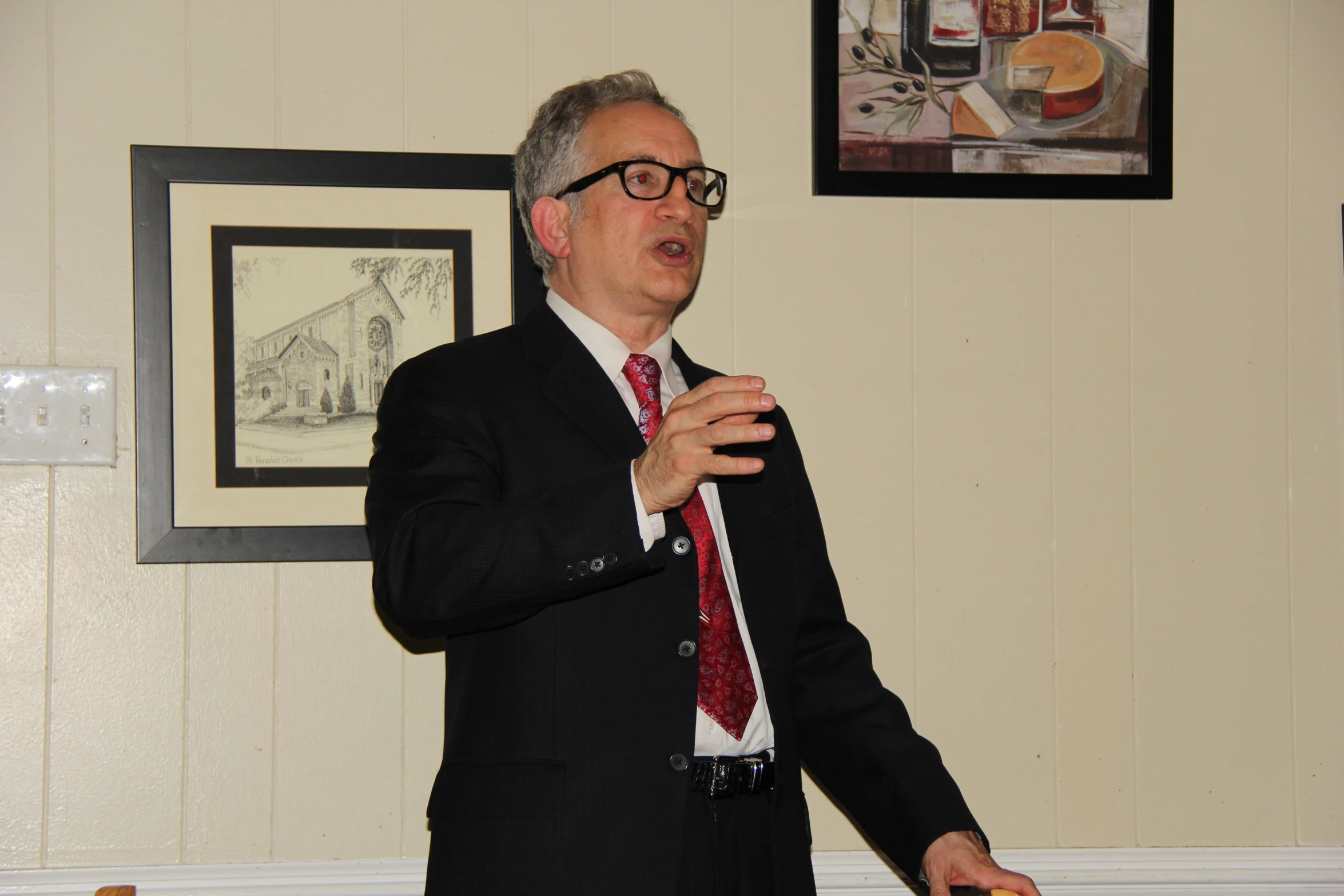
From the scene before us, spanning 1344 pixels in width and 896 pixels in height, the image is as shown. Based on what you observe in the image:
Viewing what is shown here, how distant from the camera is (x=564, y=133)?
151cm

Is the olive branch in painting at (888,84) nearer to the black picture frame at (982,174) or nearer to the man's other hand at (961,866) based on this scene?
the black picture frame at (982,174)

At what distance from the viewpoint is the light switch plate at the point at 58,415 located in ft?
5.45

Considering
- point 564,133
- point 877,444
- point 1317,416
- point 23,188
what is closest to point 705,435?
point 564,133

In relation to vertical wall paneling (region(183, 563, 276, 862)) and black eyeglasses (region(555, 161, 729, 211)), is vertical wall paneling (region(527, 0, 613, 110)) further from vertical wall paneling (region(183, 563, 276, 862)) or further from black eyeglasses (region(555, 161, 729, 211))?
vertical wall paneling (region(183, 563, 276, 862))

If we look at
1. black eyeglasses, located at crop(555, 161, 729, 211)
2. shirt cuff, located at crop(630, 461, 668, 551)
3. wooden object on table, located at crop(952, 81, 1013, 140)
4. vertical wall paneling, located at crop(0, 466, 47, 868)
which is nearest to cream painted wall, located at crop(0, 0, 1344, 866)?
vertical wall paneling, located at crop(0, 466, 47, 868)

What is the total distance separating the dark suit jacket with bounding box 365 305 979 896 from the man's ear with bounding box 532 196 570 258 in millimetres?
119

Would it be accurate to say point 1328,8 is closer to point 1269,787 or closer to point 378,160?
point 1269,787

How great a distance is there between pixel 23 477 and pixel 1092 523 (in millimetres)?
1813

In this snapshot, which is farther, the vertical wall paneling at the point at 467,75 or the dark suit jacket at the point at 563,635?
the vertical wall paneling at the point at 467,75

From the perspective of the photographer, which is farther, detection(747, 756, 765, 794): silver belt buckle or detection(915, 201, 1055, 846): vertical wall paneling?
detection(915, 201, 1055, 846): vertical wall paneling

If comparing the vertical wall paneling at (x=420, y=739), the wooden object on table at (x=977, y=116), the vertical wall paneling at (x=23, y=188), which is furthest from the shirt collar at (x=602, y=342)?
the vertical wall paneling at (x=23, y=188)

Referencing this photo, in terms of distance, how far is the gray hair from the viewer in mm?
1491

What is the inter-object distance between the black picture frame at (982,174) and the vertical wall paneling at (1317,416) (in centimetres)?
26

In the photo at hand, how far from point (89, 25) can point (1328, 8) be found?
2.19 m
